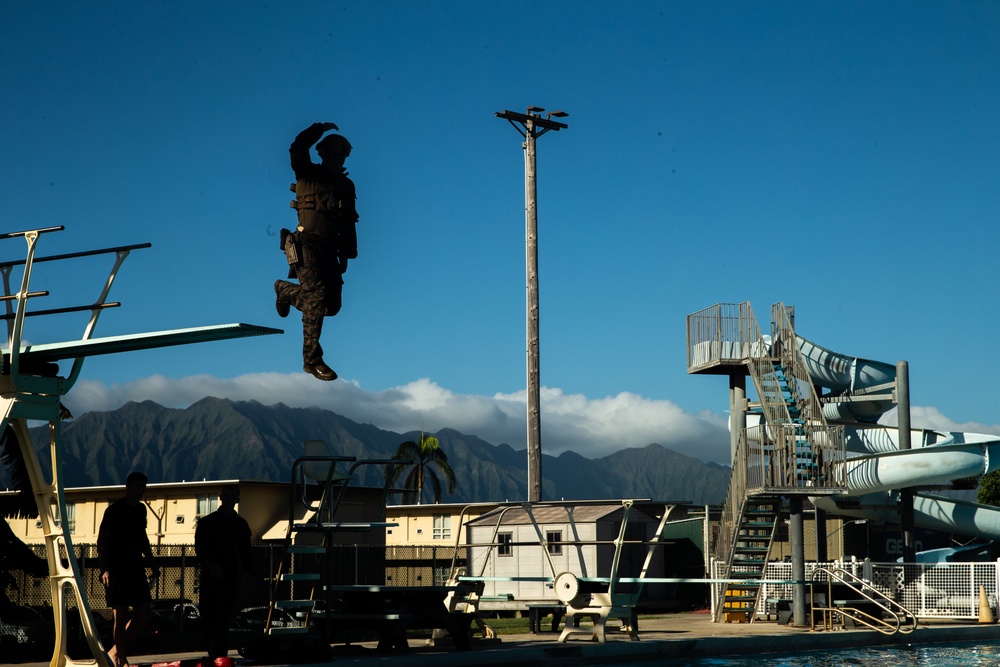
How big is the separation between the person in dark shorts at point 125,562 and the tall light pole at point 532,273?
12634 millimetres

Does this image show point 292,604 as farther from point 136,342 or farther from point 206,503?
point 206,503

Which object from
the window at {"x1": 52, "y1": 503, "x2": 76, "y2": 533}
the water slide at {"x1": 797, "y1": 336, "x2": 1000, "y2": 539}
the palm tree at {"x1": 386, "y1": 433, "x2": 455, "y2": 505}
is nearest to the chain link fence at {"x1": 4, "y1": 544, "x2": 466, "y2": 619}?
the window at {"x1": 52, "y1": 503, "x2": 76, "y2": 533}

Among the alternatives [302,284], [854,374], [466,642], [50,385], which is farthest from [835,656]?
[854,374]

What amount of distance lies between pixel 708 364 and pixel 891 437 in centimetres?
893

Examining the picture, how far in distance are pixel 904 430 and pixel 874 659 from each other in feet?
45.2

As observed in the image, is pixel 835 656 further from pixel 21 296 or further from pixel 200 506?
pixel 200 506

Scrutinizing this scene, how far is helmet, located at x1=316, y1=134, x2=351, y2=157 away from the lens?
11.0 metres

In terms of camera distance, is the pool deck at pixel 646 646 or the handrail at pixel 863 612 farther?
the handrail at pixel 863 612

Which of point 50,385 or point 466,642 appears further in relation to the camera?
point 466,642

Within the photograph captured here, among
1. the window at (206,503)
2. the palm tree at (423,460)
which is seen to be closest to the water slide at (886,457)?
the window at (206,503)

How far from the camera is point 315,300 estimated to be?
1047 cm

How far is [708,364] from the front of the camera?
27.0 metres

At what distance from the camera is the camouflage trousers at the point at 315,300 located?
34.2 ft

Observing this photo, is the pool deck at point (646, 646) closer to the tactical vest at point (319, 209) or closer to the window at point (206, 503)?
the tactical vest at point (319, 209)
